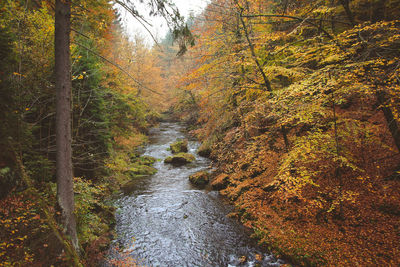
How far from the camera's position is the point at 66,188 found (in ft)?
13.7

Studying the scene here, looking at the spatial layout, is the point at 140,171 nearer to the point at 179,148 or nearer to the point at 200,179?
the point at 200,179

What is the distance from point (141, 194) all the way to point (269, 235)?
6.67m

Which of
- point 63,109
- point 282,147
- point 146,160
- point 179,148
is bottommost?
point 146,160

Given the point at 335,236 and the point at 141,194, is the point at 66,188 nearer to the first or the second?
the point at 141,194

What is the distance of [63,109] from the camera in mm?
4008

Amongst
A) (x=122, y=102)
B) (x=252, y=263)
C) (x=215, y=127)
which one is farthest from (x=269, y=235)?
(x=122, y=102)

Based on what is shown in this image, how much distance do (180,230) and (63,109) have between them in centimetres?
559

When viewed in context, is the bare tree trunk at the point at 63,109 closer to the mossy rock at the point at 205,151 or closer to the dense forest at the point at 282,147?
the dense forest at the point at 282,147

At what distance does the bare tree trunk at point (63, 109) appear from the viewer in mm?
3895

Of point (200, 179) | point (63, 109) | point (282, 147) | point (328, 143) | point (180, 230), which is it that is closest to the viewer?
point (63, 109)

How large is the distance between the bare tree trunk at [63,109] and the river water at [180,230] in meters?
2.70

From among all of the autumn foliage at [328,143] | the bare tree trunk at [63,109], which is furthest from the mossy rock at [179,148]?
the bare tree trunk at [63,109]

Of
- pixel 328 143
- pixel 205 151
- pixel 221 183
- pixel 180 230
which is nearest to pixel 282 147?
pixel 328 143

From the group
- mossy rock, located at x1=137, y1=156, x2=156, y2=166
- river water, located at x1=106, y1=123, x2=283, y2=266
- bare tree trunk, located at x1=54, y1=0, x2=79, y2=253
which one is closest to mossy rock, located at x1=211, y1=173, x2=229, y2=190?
river water, located at x1=106, y1=123, x2=283, y2=266
